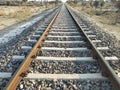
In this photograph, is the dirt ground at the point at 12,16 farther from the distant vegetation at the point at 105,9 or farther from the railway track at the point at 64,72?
the railway track at the point at 64,72

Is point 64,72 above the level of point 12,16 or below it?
above

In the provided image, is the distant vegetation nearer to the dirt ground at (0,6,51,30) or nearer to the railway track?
the dirt ground at (0,6,51,30)

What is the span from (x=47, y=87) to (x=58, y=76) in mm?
497

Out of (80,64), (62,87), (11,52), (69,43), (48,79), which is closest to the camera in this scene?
(62,87)

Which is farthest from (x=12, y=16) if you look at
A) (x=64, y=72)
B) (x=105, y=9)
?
(x=105, y=9)

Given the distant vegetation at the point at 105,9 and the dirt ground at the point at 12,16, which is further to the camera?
the distant vegetation at the point at 105,9

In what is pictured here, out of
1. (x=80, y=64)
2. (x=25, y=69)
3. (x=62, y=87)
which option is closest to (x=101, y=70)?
(x=80, y=64)

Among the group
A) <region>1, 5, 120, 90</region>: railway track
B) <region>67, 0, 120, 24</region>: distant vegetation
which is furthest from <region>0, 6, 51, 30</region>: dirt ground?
<region>1, 5, 120, 90</region>: railway track

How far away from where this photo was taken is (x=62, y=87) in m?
4.25

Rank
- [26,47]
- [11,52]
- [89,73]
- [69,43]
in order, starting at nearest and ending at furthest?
[89,73]
[11,52]
[26,47]
[69,43]

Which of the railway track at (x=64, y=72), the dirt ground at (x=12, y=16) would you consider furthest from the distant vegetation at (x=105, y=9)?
the railway track at (x=64, y=72)

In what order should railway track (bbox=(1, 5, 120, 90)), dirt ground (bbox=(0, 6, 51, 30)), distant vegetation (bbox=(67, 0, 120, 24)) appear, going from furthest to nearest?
distant vegetation (bbox=(67, 0, 120, 24))
dirt ground (bbox=(0, 6, 51, 30))
railway track (bbox=(1, 5, 120, 90))

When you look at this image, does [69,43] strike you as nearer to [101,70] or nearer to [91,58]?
[91,58]

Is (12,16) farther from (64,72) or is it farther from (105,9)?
(105,9)
